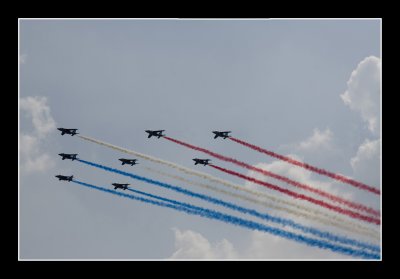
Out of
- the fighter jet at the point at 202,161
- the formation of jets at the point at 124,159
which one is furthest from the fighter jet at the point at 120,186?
the fighter jet at the point at 202,161

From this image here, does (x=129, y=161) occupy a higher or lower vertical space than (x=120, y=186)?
higher

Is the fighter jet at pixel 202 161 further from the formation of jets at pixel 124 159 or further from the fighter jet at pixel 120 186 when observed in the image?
the fighter jet at pixel 120 186

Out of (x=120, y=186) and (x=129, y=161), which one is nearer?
(x=129, y=161)

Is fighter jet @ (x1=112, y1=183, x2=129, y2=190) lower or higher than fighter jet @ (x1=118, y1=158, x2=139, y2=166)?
lower

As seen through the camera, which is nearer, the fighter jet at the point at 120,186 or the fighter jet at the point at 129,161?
the fighter jet at the point at 129,161

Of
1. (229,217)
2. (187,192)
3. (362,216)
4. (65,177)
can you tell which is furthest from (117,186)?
(362,216)

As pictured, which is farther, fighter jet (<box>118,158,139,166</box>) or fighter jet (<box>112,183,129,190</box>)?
fighter jet (<box>112,183,129,190</box>)

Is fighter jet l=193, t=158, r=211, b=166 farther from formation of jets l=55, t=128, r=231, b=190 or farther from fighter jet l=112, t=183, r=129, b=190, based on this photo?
fighter jet l=112, t=183, r=129, b=190

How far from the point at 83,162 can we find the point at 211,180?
19473 mm

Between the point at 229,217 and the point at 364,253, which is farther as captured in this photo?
the point at 229,217

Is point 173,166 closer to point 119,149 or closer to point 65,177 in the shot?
point 119,149

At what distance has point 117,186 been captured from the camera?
11631 cm

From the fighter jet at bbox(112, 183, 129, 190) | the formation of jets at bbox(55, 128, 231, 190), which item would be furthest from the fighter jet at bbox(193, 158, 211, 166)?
the fighter jet at bbox(112, 183, 129, 190)

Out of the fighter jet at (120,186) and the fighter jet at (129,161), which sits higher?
the fighter jet at (129,161)
